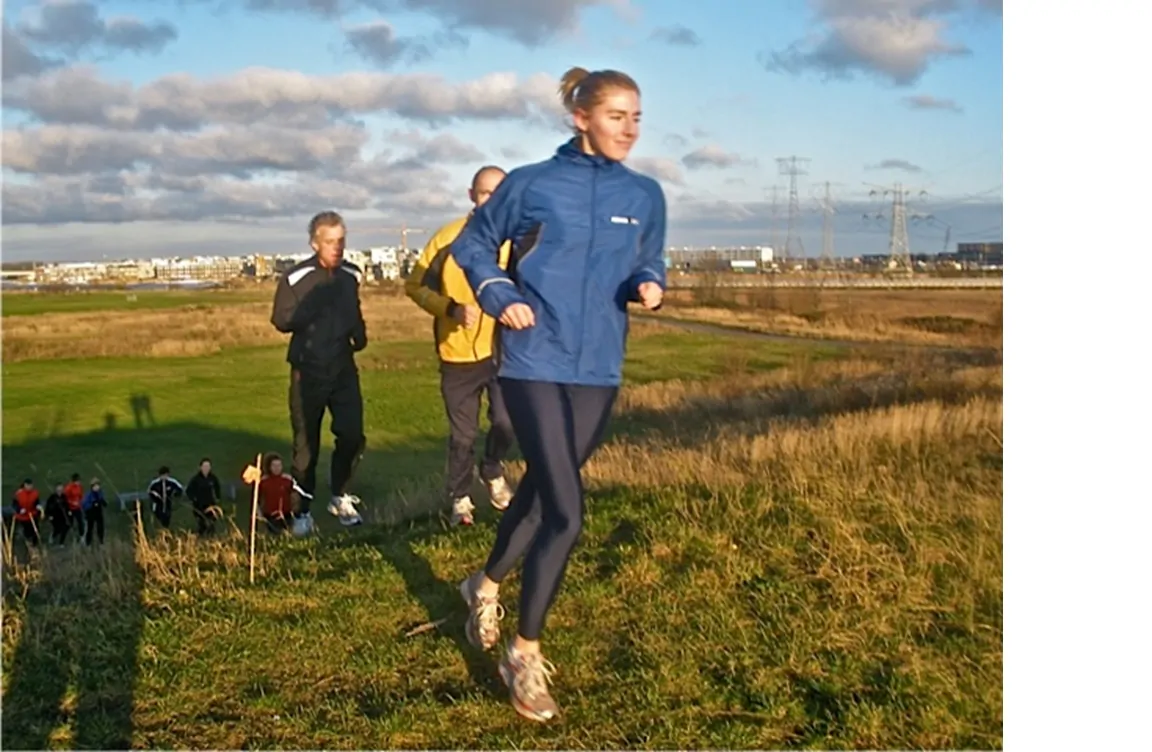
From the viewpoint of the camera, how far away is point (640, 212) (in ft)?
13.3

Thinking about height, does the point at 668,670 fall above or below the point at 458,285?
below

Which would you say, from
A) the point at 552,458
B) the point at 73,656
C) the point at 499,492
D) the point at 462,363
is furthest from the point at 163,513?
the point at 552,458

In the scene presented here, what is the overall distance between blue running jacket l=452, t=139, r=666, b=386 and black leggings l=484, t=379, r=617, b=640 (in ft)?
0.23

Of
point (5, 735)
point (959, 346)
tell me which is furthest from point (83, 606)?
point (959, 346)

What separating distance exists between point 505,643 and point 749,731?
47.7 inches

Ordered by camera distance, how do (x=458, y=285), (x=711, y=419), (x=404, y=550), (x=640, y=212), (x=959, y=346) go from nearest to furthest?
(x=640, y=212)
(x=404, y=550)
(x=458, y=285)
(x=711, y=419)
(x=959, y=346)

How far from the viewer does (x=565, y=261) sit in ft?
12.8

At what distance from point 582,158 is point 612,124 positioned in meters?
0.17

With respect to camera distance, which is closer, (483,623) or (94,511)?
(483,623)

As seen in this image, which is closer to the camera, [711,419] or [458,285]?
[458,285]

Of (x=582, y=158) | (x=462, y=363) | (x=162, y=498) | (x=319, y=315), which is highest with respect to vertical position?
(x=582, y=158)

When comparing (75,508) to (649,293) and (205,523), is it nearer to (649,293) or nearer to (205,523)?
(205,523)

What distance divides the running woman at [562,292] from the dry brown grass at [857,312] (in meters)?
32.3

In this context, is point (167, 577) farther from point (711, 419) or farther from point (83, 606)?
point (711, 419)
